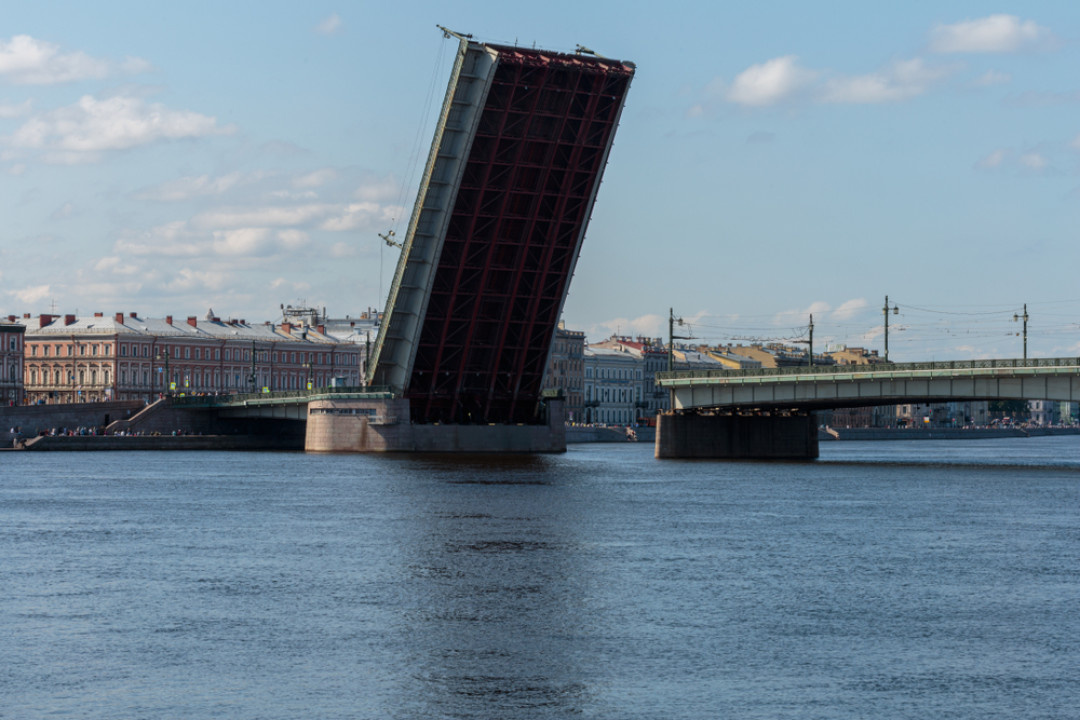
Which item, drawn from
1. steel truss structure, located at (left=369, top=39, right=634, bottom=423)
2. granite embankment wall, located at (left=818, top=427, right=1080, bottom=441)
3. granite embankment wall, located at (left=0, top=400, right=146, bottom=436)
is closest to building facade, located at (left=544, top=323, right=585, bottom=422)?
granite embankment wall, located at (left=818, top=427, right=1080, bottom=441)

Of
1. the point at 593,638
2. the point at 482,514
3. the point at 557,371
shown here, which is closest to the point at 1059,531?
the point at 482,514

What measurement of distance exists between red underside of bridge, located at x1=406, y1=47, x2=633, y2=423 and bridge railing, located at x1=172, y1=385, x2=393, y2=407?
1.47 m

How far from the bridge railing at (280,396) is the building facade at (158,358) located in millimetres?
13191

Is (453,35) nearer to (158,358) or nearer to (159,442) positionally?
(159,442)

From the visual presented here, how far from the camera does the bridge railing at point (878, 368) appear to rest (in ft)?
162

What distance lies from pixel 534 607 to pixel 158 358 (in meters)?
78.8

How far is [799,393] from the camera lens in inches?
2248

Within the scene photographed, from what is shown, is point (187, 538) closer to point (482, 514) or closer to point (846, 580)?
point (482, 514)

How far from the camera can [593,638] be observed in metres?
17.0

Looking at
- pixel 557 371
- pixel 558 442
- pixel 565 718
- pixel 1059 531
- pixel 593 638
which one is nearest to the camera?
pixel 565 718

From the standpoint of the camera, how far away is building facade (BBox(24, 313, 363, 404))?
304 ft

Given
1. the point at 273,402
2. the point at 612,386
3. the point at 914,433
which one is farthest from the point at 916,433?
the point at 273,402

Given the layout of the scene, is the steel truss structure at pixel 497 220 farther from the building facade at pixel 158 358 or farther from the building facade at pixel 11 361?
the building facade at pixel 158 358

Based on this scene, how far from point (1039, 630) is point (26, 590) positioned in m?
11.7
